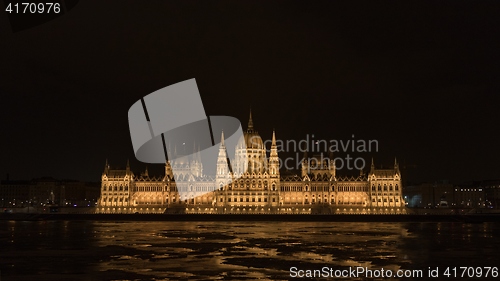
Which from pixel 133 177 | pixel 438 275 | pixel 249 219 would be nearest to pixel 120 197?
pixel 133 177

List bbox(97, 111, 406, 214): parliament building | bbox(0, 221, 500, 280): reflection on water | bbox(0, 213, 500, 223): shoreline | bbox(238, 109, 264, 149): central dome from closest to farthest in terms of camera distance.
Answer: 1. bbox(0, 221, 500, 280): reflection on water
2. bbox(0, 213, 500, 223): shoreline
3. bbox(97, 111, 406, 214): parliament building
4. bbox(238, 109, 264, 149): central dome

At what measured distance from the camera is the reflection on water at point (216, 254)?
35947mm

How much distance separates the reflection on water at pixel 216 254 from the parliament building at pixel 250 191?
7076 cm

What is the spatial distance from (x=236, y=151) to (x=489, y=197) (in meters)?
79.8

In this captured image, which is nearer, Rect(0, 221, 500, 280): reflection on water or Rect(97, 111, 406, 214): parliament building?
Rect(0, 221, 500, 280): reflection on water

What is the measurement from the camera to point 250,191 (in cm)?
13562

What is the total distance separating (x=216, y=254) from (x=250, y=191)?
90.6 m

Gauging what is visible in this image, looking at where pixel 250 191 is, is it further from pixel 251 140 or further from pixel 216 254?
pixel 216 254

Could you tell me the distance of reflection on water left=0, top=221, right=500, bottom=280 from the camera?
3595 centimetres

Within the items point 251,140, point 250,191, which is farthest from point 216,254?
point 251,140

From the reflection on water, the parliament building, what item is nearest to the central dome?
the parliament building

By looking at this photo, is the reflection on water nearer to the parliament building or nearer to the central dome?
the parliament building

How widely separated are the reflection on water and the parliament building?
7076 centimetres

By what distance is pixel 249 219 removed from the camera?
108062 mm
